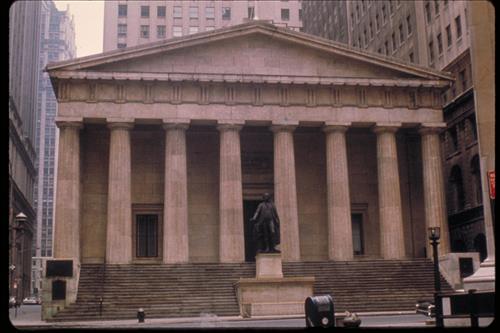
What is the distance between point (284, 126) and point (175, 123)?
22.8ft

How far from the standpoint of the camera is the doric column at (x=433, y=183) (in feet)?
150

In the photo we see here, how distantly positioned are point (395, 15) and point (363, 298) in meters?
38.3

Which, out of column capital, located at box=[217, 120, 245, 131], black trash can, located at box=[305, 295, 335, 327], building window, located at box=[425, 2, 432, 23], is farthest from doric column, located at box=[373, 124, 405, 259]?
black trash can, located at box=[305, 295, 335, 327]

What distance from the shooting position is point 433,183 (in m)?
46.6

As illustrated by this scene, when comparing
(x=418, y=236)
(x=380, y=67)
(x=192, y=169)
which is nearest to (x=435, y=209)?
(x=418, y=236)

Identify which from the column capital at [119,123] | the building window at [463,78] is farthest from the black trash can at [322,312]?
the building window at [463,78]

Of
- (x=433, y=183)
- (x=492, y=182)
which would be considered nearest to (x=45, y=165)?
(x=433, y=183)

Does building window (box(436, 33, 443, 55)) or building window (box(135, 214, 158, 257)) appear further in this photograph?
building window (box(436, 33, 443, 55))

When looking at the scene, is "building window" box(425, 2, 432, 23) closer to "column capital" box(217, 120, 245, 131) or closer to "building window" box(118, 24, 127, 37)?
"column capital" box(217, 120, 245, 131)

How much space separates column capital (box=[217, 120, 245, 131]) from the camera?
44594mm

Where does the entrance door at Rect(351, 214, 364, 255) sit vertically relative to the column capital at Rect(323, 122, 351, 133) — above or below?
below

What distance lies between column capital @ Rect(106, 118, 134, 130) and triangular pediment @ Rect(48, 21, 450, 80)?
3.30 m

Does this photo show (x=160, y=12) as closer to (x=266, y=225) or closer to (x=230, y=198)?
(x=230, y=198)
